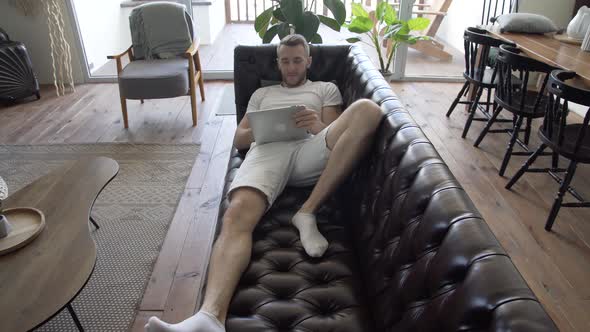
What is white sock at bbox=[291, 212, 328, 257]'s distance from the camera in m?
1.46

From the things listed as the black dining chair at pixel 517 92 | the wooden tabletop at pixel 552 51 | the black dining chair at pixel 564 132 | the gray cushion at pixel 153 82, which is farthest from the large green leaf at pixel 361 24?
the black dining chair at pixel 564 132

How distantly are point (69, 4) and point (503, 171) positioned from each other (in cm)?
424

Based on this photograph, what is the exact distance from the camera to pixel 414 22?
A: 12.2 feet

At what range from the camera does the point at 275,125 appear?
1896 millimetres

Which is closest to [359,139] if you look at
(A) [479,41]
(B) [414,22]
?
(A) [479,41]

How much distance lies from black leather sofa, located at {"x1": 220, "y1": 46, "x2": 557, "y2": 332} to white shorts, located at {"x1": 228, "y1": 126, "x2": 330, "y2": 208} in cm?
7

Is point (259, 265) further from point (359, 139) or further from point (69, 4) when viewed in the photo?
point (69, 4)

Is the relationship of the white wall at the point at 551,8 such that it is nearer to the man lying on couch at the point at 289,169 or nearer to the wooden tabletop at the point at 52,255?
the man lying on couch at the point at 289,169

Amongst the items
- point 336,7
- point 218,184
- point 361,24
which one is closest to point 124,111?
point 218,184

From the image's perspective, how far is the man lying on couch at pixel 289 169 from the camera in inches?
52.3

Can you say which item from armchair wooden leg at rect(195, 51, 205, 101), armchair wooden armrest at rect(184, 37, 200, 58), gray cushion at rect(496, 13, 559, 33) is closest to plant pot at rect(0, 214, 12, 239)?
armchair wooden armrest at rect(184, 37, 200, 58)

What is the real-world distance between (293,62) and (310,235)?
1018 mm

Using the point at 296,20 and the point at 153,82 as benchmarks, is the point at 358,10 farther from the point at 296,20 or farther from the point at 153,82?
the point at 153,82

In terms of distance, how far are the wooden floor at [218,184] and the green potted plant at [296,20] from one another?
0.83 meters
